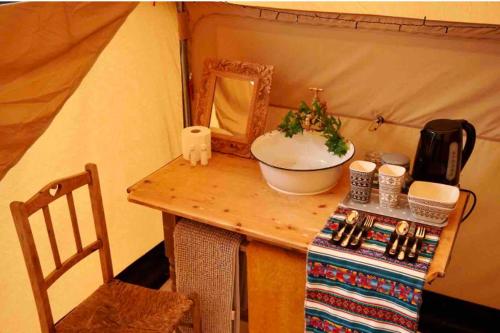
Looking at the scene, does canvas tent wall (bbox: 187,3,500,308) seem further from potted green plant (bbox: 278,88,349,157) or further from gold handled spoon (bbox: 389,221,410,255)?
gold handled spoon (bbox: 389,221,410,255)

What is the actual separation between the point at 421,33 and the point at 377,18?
15 centimetres

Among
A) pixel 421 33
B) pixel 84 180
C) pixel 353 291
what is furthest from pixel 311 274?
pixel 421 33

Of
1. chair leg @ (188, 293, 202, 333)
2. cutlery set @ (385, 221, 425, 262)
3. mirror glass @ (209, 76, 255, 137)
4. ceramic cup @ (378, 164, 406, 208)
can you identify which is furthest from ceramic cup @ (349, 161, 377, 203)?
chair leg @ (188, 293, 202, 333)

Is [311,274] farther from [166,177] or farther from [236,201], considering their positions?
[166,177]

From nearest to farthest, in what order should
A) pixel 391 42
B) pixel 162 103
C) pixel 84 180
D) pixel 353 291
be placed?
pixel 353 291
pixel 84 180
pixel 391 42
pixel 162 103

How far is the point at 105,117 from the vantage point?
1.80 m

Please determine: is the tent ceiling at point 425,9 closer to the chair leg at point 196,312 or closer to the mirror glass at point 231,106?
the mirror glass at point 231,106

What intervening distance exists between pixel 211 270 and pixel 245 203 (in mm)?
272

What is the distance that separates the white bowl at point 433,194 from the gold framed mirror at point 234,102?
60 cm

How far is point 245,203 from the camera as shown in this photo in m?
1.50

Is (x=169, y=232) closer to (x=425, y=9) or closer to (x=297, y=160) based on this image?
(x=297, y=160)

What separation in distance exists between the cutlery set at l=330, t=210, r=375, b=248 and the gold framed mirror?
1.74 ft

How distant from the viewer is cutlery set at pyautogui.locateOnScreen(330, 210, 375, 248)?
4.21 feet

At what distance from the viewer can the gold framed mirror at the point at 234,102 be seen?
172 centimetres
